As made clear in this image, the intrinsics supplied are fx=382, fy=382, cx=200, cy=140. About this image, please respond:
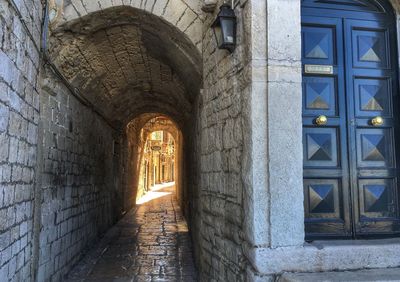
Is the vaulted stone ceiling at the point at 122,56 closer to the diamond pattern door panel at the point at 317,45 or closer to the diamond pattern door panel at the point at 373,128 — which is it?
the diamond pattern door panel at the point at 317,45

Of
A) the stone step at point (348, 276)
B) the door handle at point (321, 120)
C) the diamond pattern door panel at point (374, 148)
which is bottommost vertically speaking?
the stone step at point (348, 276)

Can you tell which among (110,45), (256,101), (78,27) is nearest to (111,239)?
(110,45)

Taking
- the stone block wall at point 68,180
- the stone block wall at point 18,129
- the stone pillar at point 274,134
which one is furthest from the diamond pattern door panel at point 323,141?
the stone block wall at point 68,180

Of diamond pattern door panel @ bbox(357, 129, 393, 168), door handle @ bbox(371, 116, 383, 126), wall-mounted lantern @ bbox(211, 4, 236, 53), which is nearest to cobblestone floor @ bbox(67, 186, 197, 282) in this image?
diamond pattern door panel @ bbox(357, 129, 393, 168)

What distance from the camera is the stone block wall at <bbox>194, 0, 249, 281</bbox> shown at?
322 centimetres

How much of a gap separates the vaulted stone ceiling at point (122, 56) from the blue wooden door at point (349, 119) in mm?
1604

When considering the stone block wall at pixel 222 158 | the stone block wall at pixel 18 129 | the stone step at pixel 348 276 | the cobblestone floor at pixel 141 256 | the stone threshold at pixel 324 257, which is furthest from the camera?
the cobblestone floor at pixel 141 256

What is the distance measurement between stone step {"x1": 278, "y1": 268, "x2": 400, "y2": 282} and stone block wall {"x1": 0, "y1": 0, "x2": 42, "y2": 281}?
2.22 meters

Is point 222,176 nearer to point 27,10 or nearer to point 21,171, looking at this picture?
point 21,171

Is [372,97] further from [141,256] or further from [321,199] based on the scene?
[141,256]

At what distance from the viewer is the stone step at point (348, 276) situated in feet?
8.49

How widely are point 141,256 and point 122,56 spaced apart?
3294mm

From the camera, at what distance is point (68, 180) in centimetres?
551

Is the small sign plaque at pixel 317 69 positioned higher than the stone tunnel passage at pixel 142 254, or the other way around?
the small sign plaque at pixel 317 69
